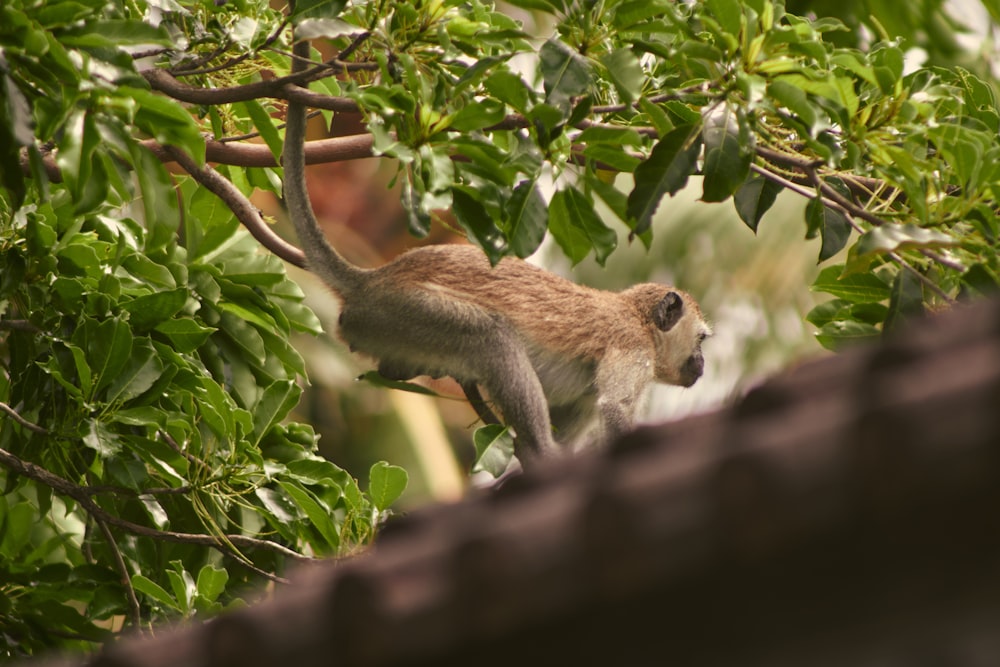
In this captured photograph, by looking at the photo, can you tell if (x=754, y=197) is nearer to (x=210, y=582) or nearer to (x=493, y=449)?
(x=493, y=449)

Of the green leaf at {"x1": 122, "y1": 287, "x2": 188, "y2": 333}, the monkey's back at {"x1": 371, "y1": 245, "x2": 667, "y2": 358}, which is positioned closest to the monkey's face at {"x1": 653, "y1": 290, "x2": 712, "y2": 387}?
the monkey's back at {"x1": 371, "y1": 245, "x2": 667, "y2": 358}

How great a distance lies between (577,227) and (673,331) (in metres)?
2.84

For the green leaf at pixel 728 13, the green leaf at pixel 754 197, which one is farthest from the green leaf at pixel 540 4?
the green leaf at pixel 754 197

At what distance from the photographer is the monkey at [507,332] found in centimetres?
526

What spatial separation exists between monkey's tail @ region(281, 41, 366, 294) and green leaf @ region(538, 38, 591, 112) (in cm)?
75

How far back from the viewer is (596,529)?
1292mm

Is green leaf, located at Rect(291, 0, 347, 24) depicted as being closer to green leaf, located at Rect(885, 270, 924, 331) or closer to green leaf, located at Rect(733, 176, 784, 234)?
green leaf, located at Rect(733, 176, 784, 234)

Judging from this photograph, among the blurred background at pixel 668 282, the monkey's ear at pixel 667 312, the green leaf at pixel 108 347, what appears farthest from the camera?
the blurred background at pixel 668 282

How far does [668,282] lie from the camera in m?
10.6

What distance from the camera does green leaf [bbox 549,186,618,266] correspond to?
3.74m

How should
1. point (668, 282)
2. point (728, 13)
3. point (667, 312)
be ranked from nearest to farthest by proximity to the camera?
point (728, 13) < point (667, 312) < point (668, 282)

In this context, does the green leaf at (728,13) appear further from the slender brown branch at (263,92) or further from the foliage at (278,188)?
the slender brown branch at (263,92)

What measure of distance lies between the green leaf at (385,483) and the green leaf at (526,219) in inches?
42.9

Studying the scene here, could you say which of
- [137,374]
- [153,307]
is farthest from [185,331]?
[137,374]
